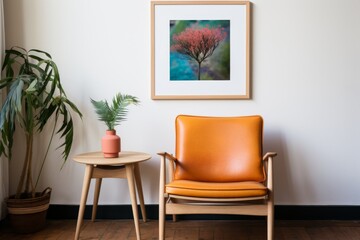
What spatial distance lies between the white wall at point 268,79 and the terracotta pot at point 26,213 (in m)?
0.39

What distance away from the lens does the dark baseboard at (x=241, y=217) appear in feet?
8.68

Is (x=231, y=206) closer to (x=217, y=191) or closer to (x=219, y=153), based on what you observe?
(x=217, y=191)

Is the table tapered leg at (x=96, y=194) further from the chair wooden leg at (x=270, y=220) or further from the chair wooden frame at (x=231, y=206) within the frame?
the chair wooden leg at (x=270, y=220)

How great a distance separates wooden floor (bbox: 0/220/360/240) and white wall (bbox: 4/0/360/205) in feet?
0.65

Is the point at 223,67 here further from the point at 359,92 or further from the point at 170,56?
the point at 359,92

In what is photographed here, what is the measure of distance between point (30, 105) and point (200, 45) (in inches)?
48.8

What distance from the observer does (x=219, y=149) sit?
7.82 ft

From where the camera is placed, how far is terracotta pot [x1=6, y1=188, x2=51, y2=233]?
2383 mm

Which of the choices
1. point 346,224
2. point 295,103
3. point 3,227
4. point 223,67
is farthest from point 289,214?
point 3,227

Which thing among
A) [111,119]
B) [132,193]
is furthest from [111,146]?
[132,193]

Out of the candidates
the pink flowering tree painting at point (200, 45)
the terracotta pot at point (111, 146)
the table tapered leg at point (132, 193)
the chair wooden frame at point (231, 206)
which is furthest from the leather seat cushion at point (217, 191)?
the pink flowering tree painting at point (200, 45)

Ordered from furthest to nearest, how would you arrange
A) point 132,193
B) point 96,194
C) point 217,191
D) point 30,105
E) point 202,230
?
point 96,194, point 202,230, point 30,105, point 132,193, point 217,191

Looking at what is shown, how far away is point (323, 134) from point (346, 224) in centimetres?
65

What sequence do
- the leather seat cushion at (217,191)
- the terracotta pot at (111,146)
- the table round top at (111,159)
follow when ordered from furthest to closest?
the terracotta pot at (111,146)
the table round top at (111,159)
the leather seat cushion at (217,191)
